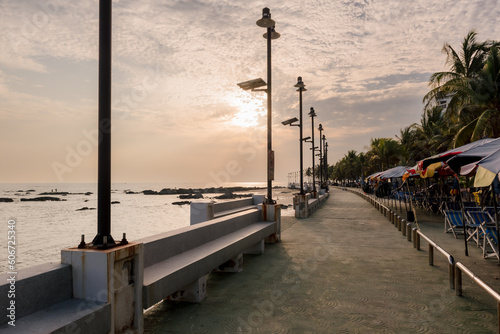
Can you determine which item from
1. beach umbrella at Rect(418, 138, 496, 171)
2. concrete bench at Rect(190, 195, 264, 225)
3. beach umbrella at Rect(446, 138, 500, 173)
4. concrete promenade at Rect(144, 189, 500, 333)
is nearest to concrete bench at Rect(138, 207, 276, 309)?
concrete promenade at Rect(144, 189, 500, 333)

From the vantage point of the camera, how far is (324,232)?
41.8 feet

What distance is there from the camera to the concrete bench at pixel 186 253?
424 centimetres

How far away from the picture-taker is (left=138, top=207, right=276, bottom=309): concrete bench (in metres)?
4.24

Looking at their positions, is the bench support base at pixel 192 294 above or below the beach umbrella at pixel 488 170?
below

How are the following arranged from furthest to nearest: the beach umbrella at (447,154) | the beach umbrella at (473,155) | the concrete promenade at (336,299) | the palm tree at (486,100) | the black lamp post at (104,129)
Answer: the palm tree at (486,100)
the beach umbrella at (447,154)
the beach umbrella at (473,155)
the concrete promenade at (336,299)
the black lamp post at (104,129)

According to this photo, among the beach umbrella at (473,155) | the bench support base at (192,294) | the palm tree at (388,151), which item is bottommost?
the bench support base at (192,294)

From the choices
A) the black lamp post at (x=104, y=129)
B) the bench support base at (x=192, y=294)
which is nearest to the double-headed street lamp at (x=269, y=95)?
the bench support base at (x=192, y=294)

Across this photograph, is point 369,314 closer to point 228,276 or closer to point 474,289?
point 474,289

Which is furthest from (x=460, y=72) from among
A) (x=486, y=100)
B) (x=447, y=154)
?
(x=447, y=154)

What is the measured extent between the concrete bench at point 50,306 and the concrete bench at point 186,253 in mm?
797

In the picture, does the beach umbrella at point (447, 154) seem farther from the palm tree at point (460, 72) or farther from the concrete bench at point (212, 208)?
the palm tree at point (460, 72)

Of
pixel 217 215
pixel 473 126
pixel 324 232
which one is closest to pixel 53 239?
pixel 217 215

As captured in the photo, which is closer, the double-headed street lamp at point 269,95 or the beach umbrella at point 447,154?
the beach umbrella at point 447,154

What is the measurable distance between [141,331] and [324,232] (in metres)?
9.79
